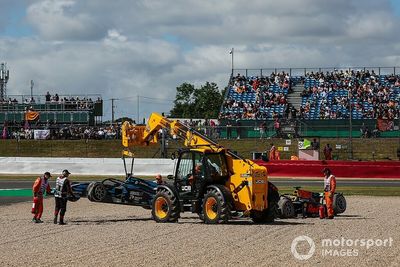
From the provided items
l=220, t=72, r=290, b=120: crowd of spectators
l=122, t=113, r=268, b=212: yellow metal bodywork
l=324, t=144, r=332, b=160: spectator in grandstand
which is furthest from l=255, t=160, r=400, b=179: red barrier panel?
l=122, t=113, r=268, b=212: yellow metal bodywork

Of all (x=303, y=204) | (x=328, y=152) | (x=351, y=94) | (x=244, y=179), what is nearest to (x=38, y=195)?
(x=244, y=179)

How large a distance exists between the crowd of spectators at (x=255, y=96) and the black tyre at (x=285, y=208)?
3547 cm

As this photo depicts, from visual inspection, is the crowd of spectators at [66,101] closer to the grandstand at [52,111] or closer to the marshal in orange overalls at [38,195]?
the grandstand at [52,111]

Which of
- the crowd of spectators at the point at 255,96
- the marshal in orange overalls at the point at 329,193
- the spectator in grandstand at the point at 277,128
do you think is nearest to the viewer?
the marshal in orange overalls at the point at 329,193

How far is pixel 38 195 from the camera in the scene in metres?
23.2

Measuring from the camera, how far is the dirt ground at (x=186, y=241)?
46.9 feet

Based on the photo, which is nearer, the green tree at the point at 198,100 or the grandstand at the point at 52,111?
the grandstand at the point at 52,111

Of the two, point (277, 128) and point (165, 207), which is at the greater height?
point (277, 128)

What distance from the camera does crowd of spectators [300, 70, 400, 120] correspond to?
57.0m

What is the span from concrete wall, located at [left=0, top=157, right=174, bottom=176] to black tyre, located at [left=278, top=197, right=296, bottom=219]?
21.4 meters

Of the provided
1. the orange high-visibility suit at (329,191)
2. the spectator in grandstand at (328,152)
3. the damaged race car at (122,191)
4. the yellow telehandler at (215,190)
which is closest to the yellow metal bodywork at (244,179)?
the yellow telehandler at (215,190)

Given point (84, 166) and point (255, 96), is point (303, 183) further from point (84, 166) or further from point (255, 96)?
point (255, 96)

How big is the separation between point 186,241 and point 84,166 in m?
29.9

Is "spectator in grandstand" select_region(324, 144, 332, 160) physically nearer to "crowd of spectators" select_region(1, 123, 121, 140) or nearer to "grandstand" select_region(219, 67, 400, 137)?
"grandstand" select_region(219, 67, 400, 137)
